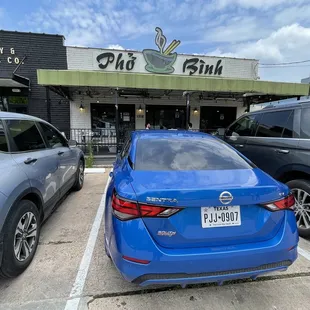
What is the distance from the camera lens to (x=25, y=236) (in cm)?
252

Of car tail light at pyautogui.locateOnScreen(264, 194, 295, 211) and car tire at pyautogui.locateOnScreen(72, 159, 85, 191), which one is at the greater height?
car tail light at pyautogui.locateOnScreen(264, 194, 295, 211)

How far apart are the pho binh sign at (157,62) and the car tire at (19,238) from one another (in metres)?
11.2

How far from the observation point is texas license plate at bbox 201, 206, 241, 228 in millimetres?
1756

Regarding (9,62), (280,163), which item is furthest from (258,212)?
(9,62)

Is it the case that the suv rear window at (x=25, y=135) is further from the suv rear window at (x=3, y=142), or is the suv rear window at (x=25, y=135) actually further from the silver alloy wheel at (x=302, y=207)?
the silver alloy wheel at (x=302, y=207)

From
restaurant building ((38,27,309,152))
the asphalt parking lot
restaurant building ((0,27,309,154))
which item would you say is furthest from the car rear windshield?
restaurant building ((38,27,309,152))

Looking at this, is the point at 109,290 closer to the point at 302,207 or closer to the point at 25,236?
the point at 25,236

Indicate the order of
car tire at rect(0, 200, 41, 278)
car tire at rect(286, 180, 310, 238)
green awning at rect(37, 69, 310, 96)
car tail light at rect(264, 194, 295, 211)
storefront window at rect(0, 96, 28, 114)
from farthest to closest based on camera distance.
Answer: storefront window at rect(0, 96, 28, 114) < green awning at rect(37, 69, 310, 96) < car tire at rect(286, 180, 310, 238) < car tire at rect(0, 200, 41, 278) < car tail light at rect(264, 194, 295, 211)

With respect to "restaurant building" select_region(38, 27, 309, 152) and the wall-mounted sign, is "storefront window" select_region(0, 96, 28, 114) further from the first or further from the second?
"restaurant building" select_region(38, 27, 309, 152)

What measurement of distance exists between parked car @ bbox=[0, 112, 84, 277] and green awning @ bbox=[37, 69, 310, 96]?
5.25 m

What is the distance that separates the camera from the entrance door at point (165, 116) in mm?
13188

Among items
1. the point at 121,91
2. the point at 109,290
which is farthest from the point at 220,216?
the point at 121,91

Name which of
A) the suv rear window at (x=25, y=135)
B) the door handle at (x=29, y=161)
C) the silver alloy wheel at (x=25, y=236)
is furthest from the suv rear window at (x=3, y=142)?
the silver alloy wheel at (x=25, y=236)

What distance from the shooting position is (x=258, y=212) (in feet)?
6.02
